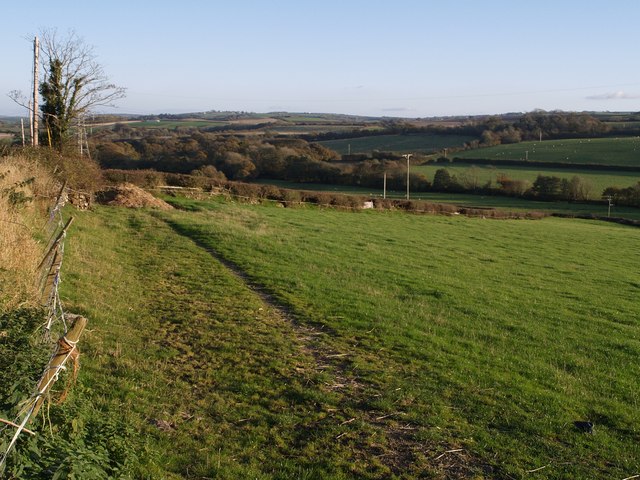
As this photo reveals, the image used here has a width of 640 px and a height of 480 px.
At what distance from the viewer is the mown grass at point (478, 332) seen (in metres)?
7.09

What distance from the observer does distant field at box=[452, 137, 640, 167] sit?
293ft

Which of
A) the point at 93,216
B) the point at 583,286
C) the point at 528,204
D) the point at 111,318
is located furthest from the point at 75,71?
the point at 528,204

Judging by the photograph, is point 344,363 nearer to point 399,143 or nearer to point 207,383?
point 207,383

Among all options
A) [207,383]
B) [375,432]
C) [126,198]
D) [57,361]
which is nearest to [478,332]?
[375,432]

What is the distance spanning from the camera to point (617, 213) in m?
64.5

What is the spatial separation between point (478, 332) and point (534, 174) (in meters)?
73.1

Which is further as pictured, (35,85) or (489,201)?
(489,201)

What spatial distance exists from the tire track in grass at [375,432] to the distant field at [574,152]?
287 feet

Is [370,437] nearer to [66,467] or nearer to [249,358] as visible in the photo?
[249,358]

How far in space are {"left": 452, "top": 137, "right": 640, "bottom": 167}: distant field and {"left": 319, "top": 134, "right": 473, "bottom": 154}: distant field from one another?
33.2ft

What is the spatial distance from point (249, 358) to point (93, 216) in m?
16.4

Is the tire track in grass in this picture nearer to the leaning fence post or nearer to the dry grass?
the leaning fence post

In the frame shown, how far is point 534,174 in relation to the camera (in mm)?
79125

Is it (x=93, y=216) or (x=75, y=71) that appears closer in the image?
(x=93, y=216)
